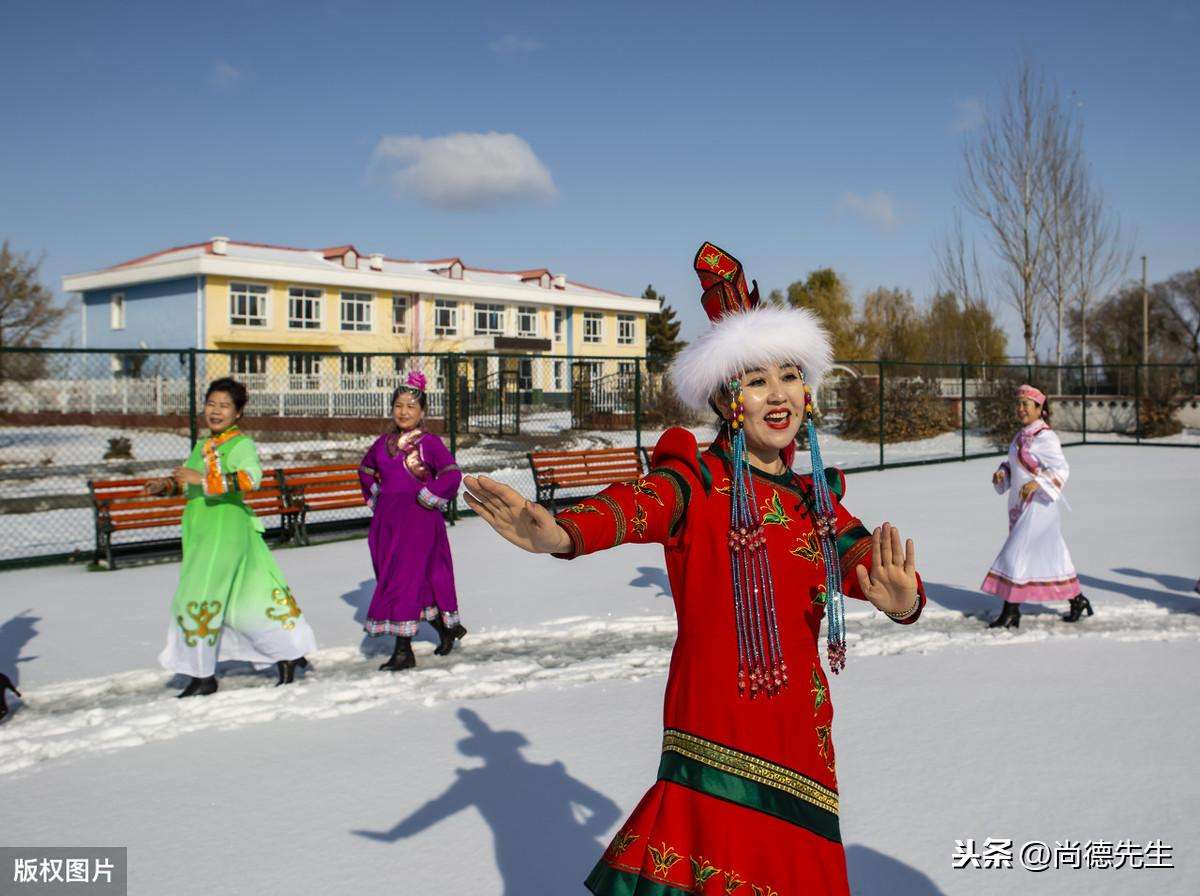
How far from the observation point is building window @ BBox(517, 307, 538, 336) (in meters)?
52.0

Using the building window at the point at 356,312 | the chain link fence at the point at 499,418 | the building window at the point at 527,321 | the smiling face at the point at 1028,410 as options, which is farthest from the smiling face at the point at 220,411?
the building window at the point at 527,321

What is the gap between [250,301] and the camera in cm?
4091

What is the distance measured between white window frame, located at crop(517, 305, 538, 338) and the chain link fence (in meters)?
15.4

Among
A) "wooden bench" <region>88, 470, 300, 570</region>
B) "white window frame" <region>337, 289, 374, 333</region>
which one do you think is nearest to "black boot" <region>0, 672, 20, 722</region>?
"wooden bench" <region>88, 470, 300, 570</region>

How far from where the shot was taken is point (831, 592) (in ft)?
8.27

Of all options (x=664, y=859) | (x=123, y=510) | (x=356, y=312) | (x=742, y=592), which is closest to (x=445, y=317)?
(x=356, y=312)

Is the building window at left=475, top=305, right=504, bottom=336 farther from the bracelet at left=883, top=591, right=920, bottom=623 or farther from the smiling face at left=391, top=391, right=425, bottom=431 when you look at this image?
the bracelet at left=883, top=591, right=920, bottom=623

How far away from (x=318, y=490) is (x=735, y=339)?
917 centimetres

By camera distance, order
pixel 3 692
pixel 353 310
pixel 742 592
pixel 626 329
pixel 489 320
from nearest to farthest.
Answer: pixel 742 592 → pixel 3 692 → pixel 353 310 → pixel 489 320 → pixel 626 329

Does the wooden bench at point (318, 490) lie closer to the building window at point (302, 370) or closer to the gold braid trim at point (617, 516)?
the gold braid trim at point (617, 516)

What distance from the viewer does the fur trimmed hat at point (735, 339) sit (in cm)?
254

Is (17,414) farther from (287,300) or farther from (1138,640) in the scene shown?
(1138,640)

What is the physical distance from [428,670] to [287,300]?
38856mm

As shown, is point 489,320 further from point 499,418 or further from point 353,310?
point 499,418
